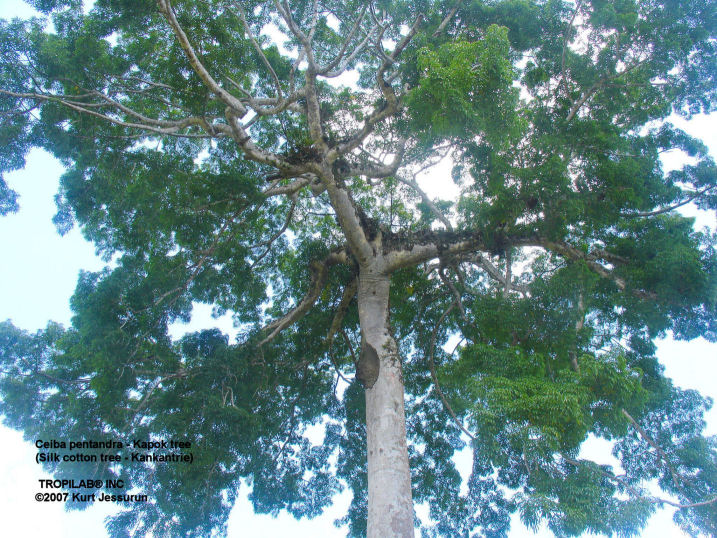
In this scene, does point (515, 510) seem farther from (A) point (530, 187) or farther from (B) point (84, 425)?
(B) point (84, 425)

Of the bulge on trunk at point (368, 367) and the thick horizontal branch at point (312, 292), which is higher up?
the thick horizontal branch at point (312, 292)

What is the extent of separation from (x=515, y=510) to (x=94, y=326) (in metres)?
6.07

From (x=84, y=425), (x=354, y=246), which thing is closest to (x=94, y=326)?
(x=84, y=425)

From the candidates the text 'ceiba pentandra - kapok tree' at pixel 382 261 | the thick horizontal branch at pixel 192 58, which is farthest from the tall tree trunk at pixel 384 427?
Answer: the thick horizontal branch at pixel 192 58

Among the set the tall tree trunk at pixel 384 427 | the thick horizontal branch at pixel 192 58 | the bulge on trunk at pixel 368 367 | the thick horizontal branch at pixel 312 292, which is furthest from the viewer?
the thick horizontal branch at pixel 312 292

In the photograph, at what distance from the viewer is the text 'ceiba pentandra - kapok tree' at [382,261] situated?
539cm

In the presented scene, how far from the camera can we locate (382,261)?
24.5 ft

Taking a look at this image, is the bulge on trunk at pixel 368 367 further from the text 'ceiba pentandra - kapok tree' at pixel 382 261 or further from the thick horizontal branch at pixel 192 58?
the thick horizontal branch at pixel 192 58

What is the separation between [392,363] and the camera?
6566 millimetres

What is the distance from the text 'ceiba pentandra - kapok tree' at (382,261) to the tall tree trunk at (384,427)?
0.11 ft

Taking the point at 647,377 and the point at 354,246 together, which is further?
the point at 354,246

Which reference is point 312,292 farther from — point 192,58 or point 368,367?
point 192,58

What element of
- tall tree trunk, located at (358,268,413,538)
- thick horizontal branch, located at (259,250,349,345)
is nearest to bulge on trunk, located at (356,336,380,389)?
tall tree trunk, located at (358,268,413,538)

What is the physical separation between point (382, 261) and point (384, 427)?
2575mm
